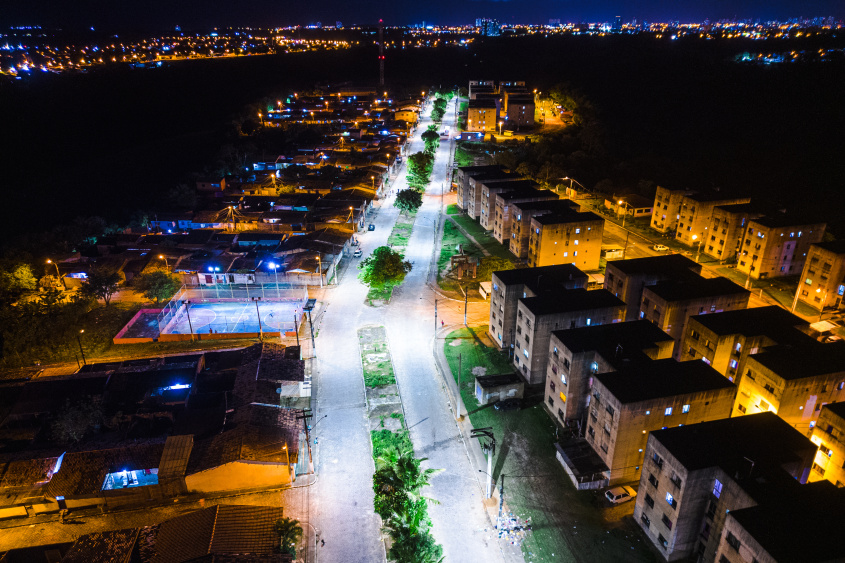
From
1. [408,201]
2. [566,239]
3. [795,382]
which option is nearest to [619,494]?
[795,382]

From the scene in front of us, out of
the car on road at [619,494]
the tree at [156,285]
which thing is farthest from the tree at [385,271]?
the car on road at [619,494]

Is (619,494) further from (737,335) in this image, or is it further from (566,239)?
(566,239)

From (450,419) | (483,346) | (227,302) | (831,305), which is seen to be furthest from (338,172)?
(831,305)

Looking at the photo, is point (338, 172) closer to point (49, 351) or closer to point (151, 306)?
point (151, 306)

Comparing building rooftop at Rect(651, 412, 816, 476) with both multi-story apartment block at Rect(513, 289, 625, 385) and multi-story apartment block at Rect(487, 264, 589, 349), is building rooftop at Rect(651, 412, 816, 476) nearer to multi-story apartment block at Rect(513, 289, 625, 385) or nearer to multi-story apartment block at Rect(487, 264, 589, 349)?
multi-story apartment block at Rect(513, 289, 625, 385)

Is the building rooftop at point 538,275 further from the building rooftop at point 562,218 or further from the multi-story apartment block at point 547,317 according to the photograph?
the building rooftop at point 562,218

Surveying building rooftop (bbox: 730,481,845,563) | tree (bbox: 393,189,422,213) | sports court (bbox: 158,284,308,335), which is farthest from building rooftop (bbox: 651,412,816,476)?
tree (bbox: 393,189,422,213)
